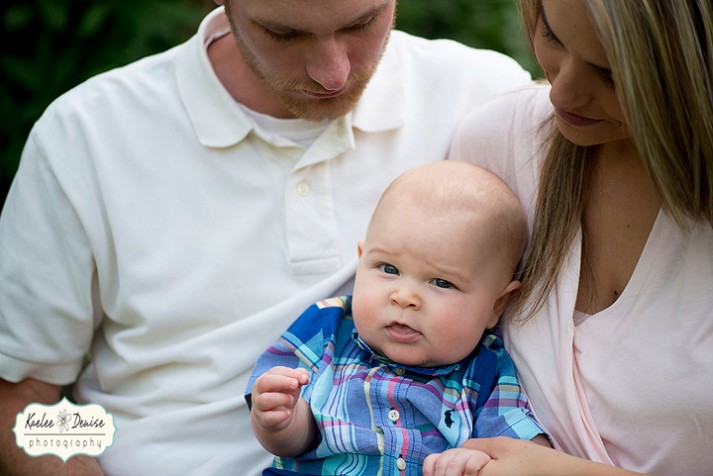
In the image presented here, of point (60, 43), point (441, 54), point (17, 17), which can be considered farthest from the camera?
point (60, 43)

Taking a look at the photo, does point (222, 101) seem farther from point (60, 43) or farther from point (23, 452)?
point (60, 43)

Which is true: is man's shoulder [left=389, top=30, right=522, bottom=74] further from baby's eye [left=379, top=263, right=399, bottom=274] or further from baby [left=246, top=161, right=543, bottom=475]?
baby's eye [left=379, top=263, right=399, bottom=274]

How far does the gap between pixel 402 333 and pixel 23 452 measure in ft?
3.83

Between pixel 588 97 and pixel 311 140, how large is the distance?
93 cm

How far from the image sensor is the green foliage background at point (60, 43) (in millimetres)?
4438

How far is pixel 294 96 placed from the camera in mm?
2625

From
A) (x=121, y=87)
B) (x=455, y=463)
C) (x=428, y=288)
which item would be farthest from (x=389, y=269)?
(x=121, y=87)

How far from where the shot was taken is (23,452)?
106 inches

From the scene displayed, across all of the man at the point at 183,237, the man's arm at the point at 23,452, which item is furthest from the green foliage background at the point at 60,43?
the man's arm at the point at 23,452

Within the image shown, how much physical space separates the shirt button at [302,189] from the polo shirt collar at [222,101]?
0.69 feet

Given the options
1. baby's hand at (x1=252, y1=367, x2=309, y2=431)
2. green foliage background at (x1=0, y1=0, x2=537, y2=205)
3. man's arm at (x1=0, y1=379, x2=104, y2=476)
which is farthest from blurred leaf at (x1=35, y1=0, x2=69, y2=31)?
baby's hand at (x1=252, y1=367, x2=309, y2=431)

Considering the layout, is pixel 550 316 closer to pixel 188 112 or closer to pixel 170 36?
pixel 188 112

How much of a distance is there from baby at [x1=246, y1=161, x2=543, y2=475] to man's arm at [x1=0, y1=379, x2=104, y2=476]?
56 cm

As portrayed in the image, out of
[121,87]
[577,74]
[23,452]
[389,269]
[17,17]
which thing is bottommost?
[23,452]
